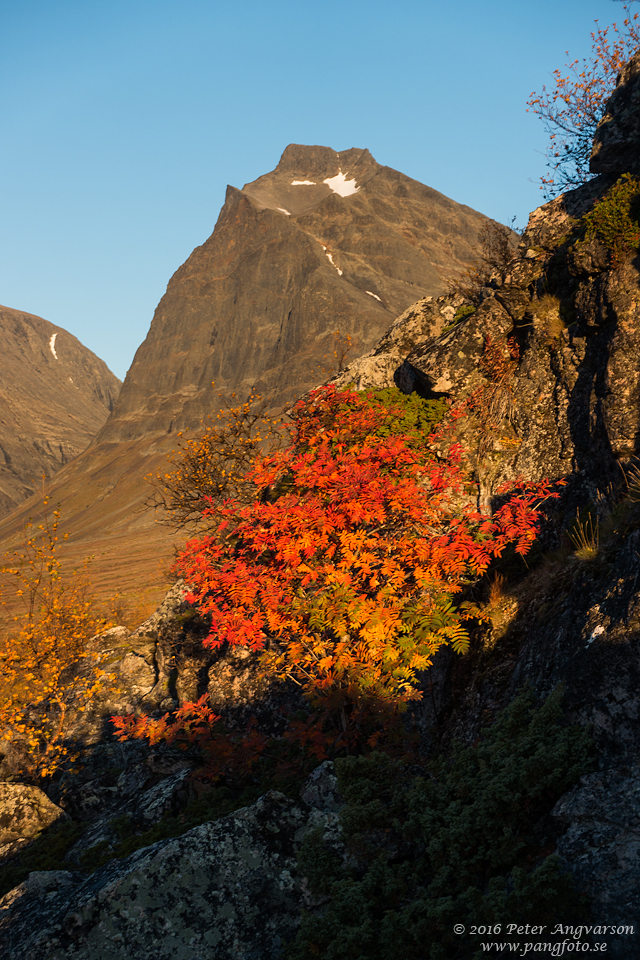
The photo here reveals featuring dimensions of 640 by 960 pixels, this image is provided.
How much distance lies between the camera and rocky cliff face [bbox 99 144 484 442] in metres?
84.6

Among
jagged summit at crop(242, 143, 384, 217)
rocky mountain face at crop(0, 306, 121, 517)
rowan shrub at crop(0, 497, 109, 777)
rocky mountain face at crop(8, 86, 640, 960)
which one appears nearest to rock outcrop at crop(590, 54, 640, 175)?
rocky mountain face at crop(8, 86, 640, 960)

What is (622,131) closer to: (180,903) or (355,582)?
(355,582)

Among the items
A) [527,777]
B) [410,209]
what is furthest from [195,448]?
[410,209]

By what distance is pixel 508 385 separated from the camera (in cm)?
950

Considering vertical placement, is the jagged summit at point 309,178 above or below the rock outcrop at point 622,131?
above

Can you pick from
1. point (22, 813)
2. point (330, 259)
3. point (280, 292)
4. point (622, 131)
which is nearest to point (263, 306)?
point (280, 292)

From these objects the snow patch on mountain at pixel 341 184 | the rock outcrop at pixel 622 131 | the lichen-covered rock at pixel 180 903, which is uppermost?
the snow patch on mountain at pixel 341 184

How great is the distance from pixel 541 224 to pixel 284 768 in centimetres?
1078

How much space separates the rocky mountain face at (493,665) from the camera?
3.50 metres

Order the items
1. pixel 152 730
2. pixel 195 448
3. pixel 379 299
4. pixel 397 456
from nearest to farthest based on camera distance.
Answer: pixel 152 730, pixel 397 456, pixel 195 448, pixel 379 299

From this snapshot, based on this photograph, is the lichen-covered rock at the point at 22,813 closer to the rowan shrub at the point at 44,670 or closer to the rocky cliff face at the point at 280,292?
the rowan shrub at the point at 44,670

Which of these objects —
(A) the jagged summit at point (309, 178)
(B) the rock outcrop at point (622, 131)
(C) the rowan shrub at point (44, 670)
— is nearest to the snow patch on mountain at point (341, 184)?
(A) the jagged summit at point (309, 178)

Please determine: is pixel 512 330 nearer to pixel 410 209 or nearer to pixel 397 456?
pixel 397 456

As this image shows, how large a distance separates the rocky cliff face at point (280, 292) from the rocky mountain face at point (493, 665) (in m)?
63.7
